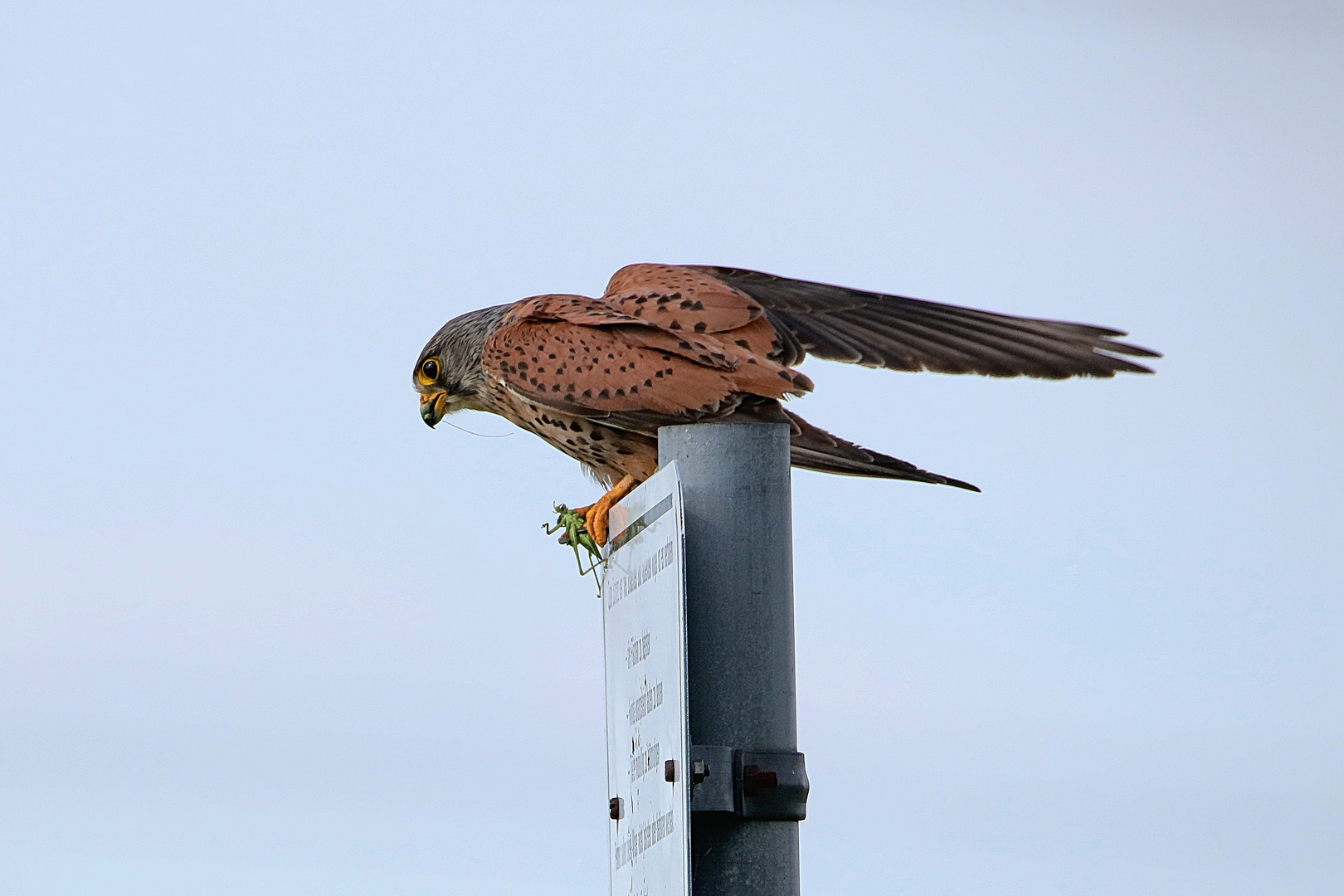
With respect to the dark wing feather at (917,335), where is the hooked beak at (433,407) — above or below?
above

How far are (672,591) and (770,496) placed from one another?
0.28 meters

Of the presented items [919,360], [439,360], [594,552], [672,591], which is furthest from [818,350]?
[672,591]

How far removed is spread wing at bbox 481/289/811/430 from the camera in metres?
2.93

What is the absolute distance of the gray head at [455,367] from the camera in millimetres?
3859

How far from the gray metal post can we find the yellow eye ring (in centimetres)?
194

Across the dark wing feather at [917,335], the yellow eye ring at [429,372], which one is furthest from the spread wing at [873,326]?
the yellow eye ring at [429,372]

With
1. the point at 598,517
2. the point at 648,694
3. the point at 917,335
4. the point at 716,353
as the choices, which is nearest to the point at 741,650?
the point at 648,694

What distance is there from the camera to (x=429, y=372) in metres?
4.11

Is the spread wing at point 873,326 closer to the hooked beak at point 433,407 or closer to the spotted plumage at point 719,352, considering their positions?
the spotted plumage at point 719,352

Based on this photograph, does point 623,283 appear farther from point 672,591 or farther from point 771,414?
point 672,591

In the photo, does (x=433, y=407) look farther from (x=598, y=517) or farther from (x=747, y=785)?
(x=747, y=785)

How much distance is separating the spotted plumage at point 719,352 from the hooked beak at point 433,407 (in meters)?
0.44

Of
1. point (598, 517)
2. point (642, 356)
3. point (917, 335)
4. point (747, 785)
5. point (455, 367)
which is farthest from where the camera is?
point (455, 367)

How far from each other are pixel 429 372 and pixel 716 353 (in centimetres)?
135
